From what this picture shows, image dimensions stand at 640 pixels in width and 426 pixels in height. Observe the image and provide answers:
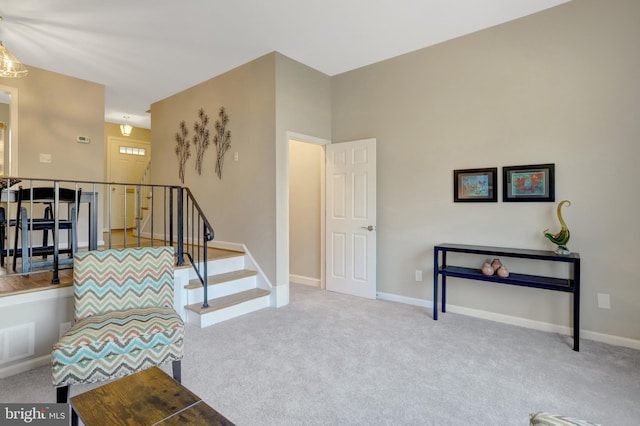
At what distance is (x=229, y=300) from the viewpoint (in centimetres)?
369

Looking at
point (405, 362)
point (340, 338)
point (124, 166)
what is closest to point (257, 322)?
point (340, 338)

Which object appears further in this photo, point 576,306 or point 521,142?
point 521,142

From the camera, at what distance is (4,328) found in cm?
238

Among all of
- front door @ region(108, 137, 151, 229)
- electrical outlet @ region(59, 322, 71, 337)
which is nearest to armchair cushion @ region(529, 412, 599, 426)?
electrical outlet @ region(59, 322, 71, 337)

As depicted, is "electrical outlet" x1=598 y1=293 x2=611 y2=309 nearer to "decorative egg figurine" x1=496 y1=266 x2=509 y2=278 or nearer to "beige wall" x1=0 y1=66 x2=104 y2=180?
"decorative egg figurine" x1=496 y1=266 x2=509 y2=278

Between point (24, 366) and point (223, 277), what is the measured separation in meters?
1.89

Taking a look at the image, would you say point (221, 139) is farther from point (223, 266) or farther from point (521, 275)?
point (521, 275)

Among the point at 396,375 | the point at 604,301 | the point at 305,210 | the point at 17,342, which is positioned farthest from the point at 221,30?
the point at 604,301

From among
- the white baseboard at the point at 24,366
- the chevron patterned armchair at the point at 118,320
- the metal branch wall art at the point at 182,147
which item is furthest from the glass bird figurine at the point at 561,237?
the metal branch wall art at the point at 182,147

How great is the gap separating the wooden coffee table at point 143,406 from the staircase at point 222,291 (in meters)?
1.81

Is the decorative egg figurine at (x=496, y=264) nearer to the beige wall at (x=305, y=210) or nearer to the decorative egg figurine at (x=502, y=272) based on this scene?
the decorative egg figurine at (x=502, y=272)

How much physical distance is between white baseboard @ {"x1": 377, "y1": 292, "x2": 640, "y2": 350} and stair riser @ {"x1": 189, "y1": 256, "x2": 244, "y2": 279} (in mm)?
1908

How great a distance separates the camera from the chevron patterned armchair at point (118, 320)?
185cm

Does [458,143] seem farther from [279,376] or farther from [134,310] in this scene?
[134,310]
